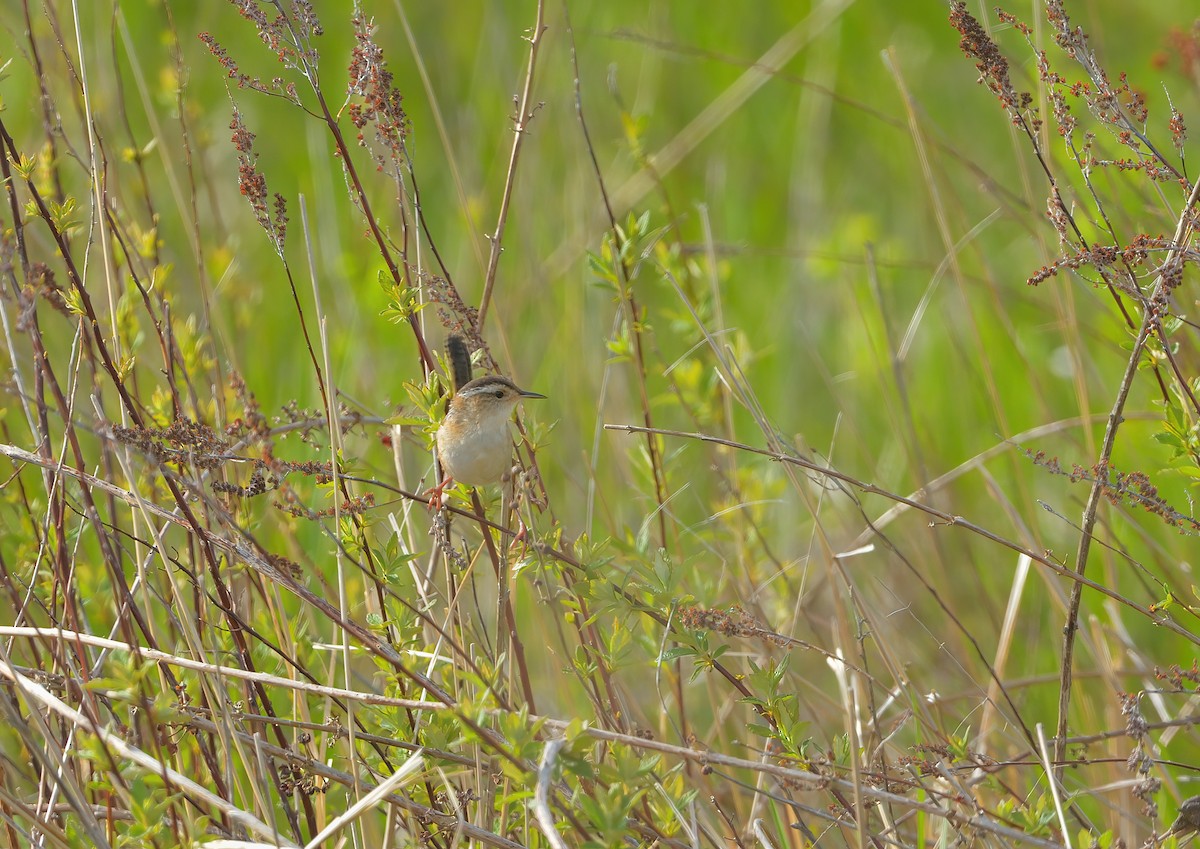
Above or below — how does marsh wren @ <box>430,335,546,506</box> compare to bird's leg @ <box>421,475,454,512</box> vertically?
above

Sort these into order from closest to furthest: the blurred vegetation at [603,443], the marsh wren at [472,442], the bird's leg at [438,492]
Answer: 1. the blurred vegetation at [603,443]
2. the marsh wren at [472,442]
3. the bird's leg at [438,492]

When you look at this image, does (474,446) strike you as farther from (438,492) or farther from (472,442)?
(438,492)

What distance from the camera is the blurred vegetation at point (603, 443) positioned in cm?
233

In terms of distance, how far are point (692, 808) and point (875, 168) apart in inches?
241

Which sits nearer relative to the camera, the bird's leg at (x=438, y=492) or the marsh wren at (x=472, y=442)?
the marsh wren at (x=472, y=442)

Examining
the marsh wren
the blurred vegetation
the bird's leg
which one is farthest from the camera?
the bird's leg

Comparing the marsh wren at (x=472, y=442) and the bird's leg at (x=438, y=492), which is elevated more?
the marsh wren at (x=472, y=442)

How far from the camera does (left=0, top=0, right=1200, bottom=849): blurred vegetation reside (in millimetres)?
2330

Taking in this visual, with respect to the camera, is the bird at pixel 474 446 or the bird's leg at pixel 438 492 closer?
the bird at pixel 474 446

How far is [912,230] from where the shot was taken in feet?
24.0

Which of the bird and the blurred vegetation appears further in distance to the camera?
the bird

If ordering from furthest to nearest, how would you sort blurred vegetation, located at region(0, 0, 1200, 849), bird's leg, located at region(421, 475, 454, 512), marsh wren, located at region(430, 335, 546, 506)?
bird's leg, located at region(421, 475, 454, 512) < marsh wren, located at region(430, 335, 546, 506) < blurred vegetation, located at region(0, 0, 1200, 849)

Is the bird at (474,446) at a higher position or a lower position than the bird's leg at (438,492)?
higher

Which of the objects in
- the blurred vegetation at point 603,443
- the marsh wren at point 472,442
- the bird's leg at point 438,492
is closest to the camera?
the blurred vegetation at point 603,443
